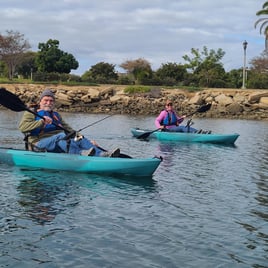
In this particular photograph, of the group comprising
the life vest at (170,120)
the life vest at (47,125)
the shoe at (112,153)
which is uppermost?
the life vest at (47,125)

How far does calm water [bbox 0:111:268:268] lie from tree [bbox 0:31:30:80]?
42704 mm

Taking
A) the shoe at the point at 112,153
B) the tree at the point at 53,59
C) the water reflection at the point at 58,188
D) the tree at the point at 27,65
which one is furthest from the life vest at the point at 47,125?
the tree at the point at 27,65

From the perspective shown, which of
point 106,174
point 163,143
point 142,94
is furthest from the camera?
point 142,94

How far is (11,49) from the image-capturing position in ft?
170

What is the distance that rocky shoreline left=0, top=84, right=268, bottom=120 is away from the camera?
36.4 metres

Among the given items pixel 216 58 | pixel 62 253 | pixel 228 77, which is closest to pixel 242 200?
pixel 62 253

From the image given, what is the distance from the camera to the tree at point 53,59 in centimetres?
5328

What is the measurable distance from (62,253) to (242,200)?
3.83 meters

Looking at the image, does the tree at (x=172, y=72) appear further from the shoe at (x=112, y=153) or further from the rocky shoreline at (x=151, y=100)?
the shoe at (x=112, y=153)

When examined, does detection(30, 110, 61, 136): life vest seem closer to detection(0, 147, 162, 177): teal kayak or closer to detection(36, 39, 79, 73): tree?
detection(0, 147, 162, 177): teal kayak

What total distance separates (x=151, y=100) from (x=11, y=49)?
18.8 metres

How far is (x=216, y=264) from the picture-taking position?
5.64m

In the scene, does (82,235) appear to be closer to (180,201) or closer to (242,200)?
(180,201)

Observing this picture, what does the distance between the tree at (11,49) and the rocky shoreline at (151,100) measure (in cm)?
1071
